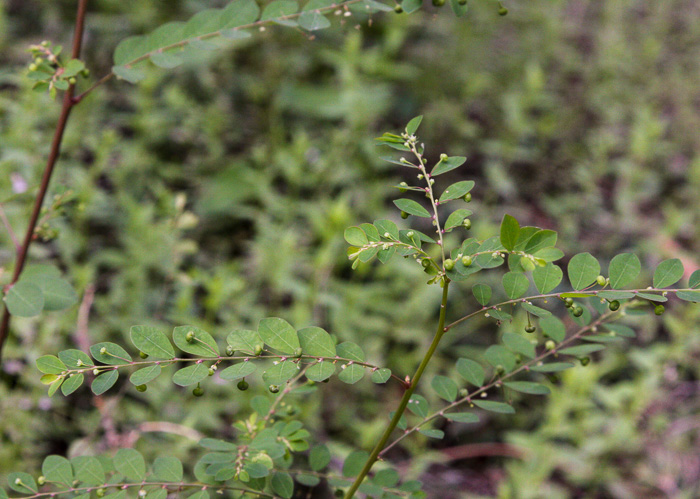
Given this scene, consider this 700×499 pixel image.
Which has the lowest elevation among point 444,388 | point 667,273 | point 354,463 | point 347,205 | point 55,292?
point 347,205

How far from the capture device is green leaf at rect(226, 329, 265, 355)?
766 millimetres

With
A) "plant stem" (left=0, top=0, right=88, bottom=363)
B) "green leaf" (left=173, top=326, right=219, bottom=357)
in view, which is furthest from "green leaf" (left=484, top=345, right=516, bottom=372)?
"plant stem" (left=0, top=0, right=88, bottom=363)

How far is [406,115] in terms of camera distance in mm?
3781

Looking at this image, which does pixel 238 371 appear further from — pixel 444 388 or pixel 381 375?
pixel 444 388

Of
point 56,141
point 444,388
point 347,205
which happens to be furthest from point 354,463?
point 347,205

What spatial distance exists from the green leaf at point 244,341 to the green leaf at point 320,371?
74 mm

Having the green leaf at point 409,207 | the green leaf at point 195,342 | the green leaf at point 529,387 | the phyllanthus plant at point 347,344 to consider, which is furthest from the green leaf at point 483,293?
the green leaf at point 195,342

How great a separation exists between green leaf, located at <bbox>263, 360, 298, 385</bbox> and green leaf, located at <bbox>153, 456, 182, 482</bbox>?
0.23 metres

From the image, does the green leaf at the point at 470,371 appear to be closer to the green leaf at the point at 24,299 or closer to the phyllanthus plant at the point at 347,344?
the phyllanthus plant at the point at 347,344

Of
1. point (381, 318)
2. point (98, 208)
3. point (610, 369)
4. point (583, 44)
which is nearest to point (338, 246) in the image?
point (381, 318)

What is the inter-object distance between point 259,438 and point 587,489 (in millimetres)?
2024

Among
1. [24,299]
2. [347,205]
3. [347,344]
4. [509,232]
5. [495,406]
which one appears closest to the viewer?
[509,232]

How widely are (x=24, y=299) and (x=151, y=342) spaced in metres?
0.38

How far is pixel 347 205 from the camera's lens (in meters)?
2.99
